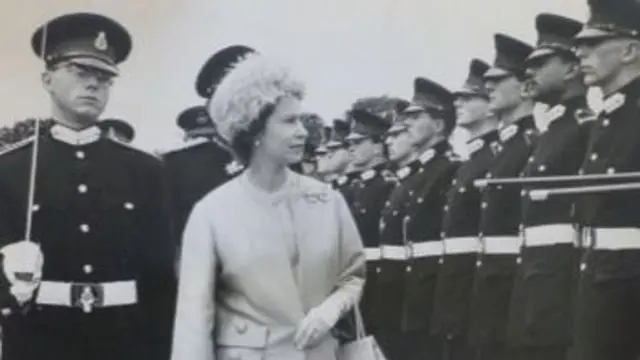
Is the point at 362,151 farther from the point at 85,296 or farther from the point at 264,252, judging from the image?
the point at 85,296

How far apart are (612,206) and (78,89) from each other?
107cm

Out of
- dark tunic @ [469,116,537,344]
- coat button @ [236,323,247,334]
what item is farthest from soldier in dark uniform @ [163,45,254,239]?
dark tunic @ [469,116,537,344]

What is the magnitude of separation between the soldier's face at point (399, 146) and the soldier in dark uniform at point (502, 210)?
0.70 feet

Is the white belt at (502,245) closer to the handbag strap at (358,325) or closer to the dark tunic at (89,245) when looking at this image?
the handbag strap at (358,325)

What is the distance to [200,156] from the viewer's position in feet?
8.25

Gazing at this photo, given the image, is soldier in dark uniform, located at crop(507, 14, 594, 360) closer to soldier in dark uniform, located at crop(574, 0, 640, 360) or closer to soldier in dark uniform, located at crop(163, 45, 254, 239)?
soldier in dark uniform, located at crop(574, 0, 640, 360)

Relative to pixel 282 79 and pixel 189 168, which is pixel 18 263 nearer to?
pixel 189 168

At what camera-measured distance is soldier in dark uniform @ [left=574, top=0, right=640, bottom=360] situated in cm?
202

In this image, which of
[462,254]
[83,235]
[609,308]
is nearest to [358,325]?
[462,254]

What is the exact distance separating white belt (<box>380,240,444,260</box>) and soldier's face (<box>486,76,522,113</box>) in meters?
0.30

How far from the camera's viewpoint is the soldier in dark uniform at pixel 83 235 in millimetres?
2393

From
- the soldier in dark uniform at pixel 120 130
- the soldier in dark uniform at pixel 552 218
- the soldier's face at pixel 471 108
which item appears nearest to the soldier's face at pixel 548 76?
the soldier in dark uniform at pixel 552 218

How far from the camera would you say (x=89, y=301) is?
2398 millimetres

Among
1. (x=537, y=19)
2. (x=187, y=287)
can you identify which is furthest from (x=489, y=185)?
(x=187, y=287)
